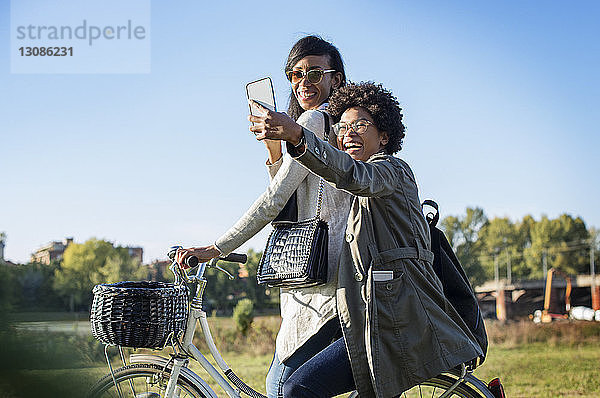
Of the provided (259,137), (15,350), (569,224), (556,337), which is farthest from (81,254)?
(569,224)

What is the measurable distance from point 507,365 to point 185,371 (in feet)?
26.6

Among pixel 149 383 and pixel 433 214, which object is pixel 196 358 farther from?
pixel 433 214

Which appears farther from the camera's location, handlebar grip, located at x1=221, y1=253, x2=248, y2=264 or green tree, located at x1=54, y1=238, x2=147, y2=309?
green tree, located at x1=54, y1=238, x2=147, y2=309

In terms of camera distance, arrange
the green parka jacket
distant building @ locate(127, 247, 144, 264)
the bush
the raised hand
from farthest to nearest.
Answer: distant building @ locate(127, 247, 144, 264), the bush, the green parka jacket, the raised hand

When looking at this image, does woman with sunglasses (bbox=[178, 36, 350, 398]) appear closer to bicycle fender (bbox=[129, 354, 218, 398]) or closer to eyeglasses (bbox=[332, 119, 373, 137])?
eyeglasses (bbox=[332, 119, 373, 137])

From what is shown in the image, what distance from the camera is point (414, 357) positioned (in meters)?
2.00

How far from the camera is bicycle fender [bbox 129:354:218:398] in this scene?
2449mm

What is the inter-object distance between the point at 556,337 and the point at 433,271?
11875mm

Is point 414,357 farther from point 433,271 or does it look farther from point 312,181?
point 312,181

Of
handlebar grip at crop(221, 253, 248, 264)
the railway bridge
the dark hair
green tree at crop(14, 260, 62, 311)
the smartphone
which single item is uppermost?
the dark hair

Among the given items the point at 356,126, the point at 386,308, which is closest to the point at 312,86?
the point at 356,126

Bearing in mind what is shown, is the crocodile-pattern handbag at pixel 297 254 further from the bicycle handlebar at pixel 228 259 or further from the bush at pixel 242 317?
the bush at pixel 242 317

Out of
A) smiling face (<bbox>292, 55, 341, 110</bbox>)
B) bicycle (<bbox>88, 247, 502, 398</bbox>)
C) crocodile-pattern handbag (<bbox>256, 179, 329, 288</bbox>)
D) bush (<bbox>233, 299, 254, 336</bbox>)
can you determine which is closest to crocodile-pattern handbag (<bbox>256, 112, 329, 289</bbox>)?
crocodile-pattern handbag (<bbox>256, 179, 329, 288</bbox>)

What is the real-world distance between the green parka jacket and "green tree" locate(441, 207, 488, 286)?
23.2 meters
